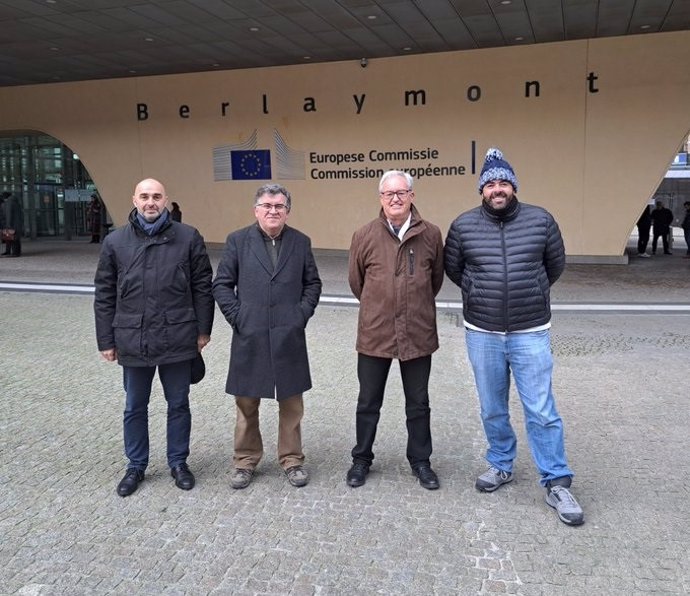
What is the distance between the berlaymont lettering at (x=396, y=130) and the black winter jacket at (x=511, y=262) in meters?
12.6

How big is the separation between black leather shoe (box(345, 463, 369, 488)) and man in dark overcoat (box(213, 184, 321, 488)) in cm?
25

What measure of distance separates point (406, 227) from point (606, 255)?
13.3 meters

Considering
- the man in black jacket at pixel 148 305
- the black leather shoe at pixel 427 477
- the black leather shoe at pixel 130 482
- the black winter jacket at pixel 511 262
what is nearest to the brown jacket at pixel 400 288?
the black winter jacket at pixel 511 262

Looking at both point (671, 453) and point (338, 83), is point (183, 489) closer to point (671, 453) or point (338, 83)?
point (671, 453)

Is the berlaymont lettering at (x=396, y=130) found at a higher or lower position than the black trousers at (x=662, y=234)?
higher

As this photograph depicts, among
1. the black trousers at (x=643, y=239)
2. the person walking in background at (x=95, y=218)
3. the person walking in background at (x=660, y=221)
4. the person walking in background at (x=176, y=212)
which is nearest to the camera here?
the person walking in background at (x=176, y=212)

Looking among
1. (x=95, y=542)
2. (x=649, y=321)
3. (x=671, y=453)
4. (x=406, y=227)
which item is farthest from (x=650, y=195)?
(x=95, y=542)

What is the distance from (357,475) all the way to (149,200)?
6.39 ft

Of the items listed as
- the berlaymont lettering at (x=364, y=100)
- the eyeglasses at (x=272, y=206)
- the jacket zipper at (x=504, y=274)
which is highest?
the berlaymont lettering at (x=364, y=100)

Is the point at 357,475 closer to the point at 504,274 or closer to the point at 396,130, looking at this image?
the point at 504,274

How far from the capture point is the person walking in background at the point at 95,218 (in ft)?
72.7

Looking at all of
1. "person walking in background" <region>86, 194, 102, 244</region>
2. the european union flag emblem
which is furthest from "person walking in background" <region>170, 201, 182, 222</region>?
"person walking in background" <region>86, 194, 102, 244</region>

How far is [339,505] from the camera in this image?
3.51 meters

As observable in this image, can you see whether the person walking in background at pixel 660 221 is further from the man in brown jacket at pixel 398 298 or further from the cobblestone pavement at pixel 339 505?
the man in brown jacket at pixel 398 298
